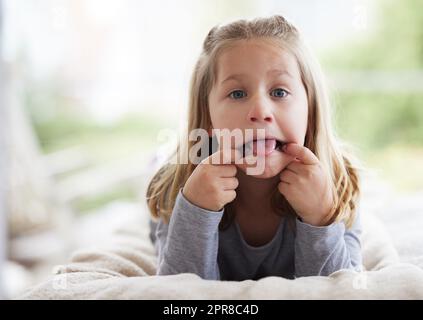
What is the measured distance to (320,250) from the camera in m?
0.77

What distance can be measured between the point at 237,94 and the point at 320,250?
28 centimetres

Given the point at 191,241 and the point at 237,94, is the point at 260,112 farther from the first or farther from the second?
the point at 191,241

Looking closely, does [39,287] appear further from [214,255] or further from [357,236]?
[357,236]

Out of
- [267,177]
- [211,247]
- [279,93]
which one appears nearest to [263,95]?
[279,93]

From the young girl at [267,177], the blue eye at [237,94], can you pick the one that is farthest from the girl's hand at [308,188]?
the blue eye at [237,94]

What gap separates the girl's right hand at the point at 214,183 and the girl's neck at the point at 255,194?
0.38ft

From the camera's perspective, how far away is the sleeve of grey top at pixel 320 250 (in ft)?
2.51

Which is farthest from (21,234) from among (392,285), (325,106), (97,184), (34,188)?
(392,285)

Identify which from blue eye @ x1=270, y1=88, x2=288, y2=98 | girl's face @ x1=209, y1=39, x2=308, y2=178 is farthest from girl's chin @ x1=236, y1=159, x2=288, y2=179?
blue eye @ x1=270, y1=88, x2=288, y2=98

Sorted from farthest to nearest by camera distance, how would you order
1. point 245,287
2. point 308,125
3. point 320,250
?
point 308,125, point 320,250, point 245,287

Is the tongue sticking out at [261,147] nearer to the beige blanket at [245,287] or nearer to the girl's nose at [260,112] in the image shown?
the girl's nose at [260,112]

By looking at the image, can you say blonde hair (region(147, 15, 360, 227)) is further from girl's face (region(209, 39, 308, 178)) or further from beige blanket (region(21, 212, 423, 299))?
beige blanket (region(21, 212, 423, 299))

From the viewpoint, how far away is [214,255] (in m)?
0.80

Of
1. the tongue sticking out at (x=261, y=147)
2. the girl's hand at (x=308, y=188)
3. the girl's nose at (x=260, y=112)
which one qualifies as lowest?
the girl's hand at (x=308, y=188)
